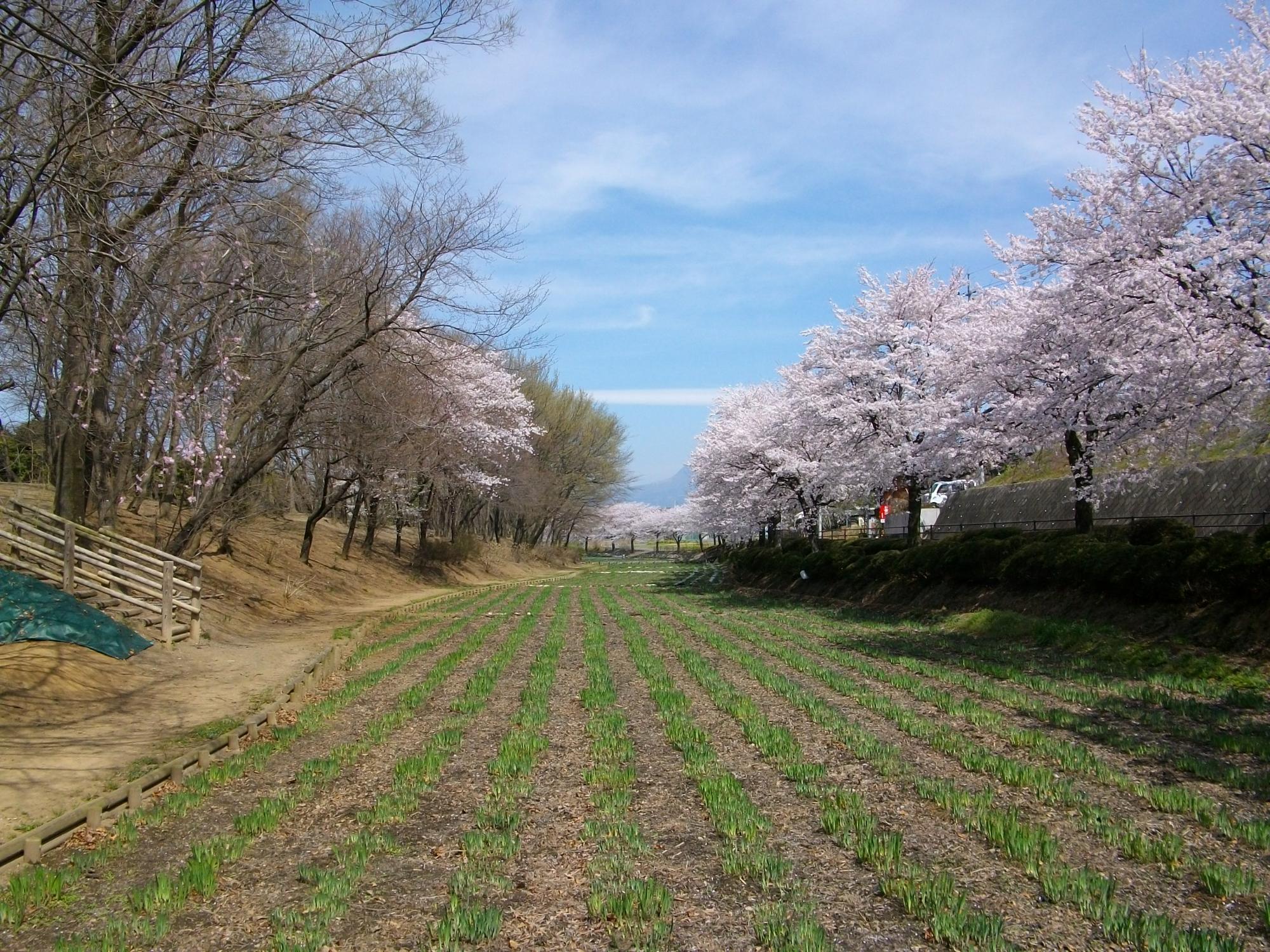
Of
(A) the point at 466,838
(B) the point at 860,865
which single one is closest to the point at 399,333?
(A) the point at 466,838

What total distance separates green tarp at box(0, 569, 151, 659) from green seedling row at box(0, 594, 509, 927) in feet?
10.9

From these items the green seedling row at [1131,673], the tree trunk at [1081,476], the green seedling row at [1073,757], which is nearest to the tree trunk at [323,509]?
the green seedling row at [1131,673]

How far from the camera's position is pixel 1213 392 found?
537 inches

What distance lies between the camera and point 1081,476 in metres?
17.2

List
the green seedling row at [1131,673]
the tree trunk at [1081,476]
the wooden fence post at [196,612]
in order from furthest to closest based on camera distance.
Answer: the tree trunk at [1081,476] → the wooden fence post at [196,612] → the green seedling row at [1131,673]

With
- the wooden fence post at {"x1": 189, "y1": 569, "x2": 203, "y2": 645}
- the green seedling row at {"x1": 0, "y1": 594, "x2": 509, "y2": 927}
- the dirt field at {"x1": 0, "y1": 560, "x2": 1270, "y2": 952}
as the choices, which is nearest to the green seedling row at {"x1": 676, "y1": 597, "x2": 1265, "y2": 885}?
the dirt field at {"x1": 0, "y1": 560, "x2": 1270, "y2": 952}

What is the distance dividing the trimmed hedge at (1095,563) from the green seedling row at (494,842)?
9.65m

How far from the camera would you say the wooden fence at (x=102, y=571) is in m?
14.8

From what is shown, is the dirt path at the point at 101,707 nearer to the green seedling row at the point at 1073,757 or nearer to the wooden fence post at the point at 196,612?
the wooden fence post at the point at 196,612

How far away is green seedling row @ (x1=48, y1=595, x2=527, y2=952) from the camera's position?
468 centimetres

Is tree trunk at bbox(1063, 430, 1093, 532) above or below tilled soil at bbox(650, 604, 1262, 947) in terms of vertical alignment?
above

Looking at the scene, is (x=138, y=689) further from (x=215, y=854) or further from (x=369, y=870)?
(x=369, y=870)

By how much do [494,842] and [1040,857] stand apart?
332 centimetres

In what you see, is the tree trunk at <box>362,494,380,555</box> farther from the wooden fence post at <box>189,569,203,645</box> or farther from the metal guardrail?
the metal guardrail
